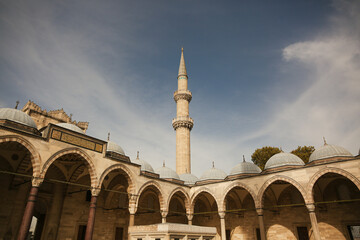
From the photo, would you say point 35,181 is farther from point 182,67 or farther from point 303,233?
point 182,67

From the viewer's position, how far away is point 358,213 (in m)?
14.4

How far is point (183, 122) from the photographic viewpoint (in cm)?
2569

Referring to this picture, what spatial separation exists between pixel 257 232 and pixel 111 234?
10512mm

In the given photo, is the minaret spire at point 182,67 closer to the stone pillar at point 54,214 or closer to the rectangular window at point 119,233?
the rectangular window at point 119,233

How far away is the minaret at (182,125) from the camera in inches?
963

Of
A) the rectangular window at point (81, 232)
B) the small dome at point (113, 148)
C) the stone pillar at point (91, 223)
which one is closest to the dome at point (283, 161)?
the small dome at point (113, 148)

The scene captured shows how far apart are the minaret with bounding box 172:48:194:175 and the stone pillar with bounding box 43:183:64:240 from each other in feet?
39.2

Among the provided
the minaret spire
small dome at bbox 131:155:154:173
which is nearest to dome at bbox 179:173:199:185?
small dome at bbox 131:155:154:173

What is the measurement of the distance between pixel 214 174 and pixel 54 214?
12.2 metres

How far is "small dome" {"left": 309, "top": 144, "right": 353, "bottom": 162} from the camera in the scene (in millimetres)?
15070

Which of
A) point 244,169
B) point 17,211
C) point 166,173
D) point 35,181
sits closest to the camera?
point 35,181

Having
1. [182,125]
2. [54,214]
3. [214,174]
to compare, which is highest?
[182,125]

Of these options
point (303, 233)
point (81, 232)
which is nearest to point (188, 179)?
point (303, 233)

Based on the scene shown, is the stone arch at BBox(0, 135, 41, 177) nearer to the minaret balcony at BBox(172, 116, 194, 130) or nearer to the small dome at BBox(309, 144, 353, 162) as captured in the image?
the small dome at BBox(309, 144, 353, 162)
